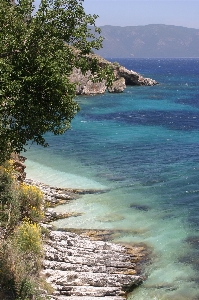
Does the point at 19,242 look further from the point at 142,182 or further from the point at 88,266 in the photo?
the point at 142,182

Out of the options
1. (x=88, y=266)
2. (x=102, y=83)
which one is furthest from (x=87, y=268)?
(x=102, y=83)

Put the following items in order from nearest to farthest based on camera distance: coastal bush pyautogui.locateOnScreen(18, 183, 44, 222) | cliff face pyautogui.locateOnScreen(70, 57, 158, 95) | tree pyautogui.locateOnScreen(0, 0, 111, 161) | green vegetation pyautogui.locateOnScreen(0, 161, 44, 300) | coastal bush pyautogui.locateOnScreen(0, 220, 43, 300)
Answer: tree pyautogui.locateOnScreen(0, 0, 111, 161), coastal bush pyautogui.locateOnScreen(0, 220, 43, 300), green vegetation pyautogui.locateOnScreen(0, 161, 44, 300), coastal bush pyautogui.locateOnScreen(18, 183, 44, 222), cliff face pyautogui.locateOnScreen(70, 57, 158, 95)

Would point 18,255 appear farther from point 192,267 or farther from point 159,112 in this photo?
point 159,112

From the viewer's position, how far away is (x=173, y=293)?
19.7m

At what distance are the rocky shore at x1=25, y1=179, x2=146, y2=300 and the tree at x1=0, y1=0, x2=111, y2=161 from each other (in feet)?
22.1

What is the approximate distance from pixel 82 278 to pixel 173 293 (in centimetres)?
471

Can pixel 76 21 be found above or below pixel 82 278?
above

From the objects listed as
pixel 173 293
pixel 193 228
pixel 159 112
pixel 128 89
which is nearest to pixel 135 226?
pixel 193 228

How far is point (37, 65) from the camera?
49.0 feet

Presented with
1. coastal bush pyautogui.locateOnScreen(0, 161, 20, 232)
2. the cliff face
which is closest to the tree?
coastal bush pyautogui.locateOnScreen(0, 161, 20, 232)

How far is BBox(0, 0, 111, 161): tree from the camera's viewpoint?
48.2ft

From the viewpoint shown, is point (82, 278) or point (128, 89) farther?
point (128, 89)

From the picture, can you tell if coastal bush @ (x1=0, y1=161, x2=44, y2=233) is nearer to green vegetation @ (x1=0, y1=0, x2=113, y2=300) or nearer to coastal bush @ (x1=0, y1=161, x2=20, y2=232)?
coastal bush @ (x1=0, y1=161, x2=20, y2=232)

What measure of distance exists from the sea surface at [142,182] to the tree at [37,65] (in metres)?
9.93
